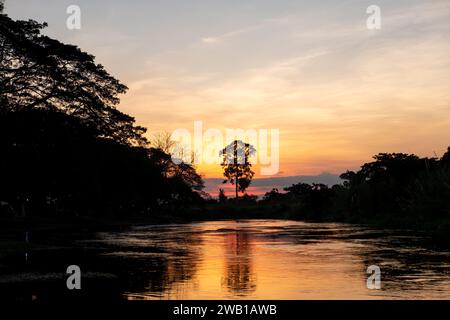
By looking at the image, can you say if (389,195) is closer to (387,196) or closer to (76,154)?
(387,196)

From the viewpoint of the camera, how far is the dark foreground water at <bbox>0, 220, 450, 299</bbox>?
18219 mm

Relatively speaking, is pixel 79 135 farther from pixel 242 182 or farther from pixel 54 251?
pixel 242 182

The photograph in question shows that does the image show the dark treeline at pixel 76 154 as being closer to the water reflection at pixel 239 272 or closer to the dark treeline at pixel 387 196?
the dark treeline at pixel 387 196

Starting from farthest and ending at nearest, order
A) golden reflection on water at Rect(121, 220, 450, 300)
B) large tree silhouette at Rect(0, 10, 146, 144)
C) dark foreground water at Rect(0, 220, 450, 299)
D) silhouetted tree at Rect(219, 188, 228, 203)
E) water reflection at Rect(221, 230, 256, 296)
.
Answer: silhouetted tree at Rect(219, 188, 228, 203) < large tree silhouette at Rect(0, 10, 146, 144) < water reflection at Rect(221, 230, 256, 296) < dark foreground water at Rect(0, 220, 450, 299) < golden reflection on water at Rect(121, 220, 450, 300)

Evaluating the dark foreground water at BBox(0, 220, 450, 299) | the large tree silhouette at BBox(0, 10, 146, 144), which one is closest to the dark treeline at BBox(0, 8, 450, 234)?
the large tree silhouette at BBox(0, 10, 146, 144)

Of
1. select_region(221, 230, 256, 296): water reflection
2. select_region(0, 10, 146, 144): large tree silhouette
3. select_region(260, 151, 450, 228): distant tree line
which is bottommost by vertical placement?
select_region(221, 230, 256, 296): water reflection

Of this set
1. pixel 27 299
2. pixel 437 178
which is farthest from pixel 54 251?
pixel 437 178

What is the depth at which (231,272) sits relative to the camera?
23891mm

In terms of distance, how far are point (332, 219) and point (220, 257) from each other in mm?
64760

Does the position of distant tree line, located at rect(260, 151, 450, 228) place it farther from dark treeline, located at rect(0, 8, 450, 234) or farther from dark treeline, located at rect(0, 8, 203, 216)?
dark treeline, located at rect(0, 8, 203, 216)

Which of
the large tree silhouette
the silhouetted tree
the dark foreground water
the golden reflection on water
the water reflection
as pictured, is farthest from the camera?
the silhouetted tree

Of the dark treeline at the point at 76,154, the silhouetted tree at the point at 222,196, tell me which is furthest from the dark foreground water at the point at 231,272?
the silhouetted tree at the point at 222,196

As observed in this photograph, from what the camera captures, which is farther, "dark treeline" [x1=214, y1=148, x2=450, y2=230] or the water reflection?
"dark treeline" [x1=214, y1=148, x2=450, y2=230]

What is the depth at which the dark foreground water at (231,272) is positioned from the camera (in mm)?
18219
